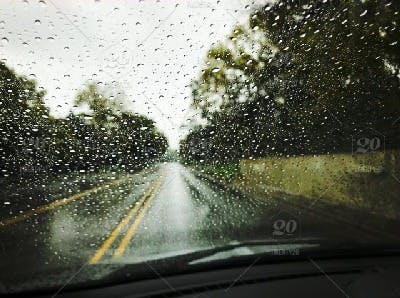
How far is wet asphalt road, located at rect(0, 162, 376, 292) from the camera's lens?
3971 mm

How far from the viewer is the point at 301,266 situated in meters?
3.10

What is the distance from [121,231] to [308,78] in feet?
18.3

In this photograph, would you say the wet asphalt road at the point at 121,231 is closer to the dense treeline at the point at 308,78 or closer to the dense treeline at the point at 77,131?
the dense treeline at the point at 77,131

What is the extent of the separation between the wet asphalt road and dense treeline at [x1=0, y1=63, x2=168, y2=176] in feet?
4.53

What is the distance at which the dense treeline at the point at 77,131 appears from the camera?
709cm

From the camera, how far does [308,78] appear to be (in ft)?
29.3

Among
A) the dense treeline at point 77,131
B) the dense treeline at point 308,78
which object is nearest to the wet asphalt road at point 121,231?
the dense treeline at point 77,131

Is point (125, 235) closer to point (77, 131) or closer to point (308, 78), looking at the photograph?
point (77, 131)

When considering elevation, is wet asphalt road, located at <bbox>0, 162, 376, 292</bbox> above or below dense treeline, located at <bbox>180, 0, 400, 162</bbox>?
below

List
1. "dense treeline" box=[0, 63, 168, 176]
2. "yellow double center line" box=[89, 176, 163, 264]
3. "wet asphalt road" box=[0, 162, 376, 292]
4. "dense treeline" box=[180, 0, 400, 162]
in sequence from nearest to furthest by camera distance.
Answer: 1. "wet asphalt road" box=[0, 162, 376, 292]
2. "yellow double center line" box=[89, 176, 163, 264]
3. "dense treeline" box=[180, 0, 400, 162]
4. "dense treeline" box=[0, 63, 168, 176]

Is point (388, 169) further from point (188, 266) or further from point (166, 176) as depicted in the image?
point (166, 176)

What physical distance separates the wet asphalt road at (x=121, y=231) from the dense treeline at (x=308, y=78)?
1.81 m

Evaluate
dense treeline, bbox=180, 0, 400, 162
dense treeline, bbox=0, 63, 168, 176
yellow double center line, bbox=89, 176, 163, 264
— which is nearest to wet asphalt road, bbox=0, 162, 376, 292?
yellow double center line, bbox=89, 176, 163, 264

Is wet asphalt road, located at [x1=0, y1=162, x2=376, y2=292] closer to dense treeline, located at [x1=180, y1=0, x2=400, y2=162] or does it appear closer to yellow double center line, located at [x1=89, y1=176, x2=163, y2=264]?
yellow double center line, located at [x1=89, y1=176, x2=163, y2=264]
